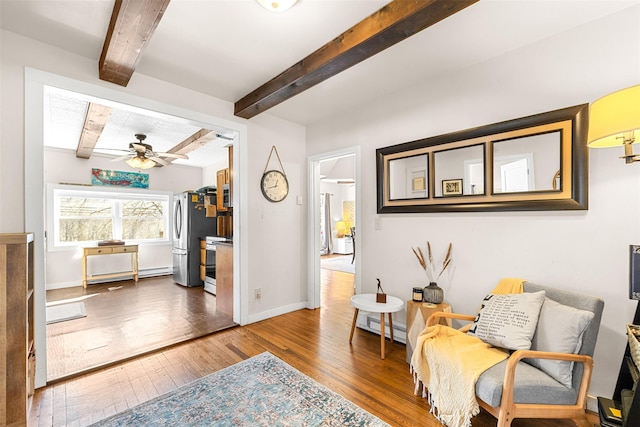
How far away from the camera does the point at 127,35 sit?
182 cm

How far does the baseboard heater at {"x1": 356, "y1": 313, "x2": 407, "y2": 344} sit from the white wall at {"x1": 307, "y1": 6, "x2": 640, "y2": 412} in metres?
0.33

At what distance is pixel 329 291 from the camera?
4.91 m

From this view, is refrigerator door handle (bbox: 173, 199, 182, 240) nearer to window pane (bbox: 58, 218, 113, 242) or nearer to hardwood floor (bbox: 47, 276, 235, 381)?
hardwood floor (bbox: 47, 276, 235, 381)

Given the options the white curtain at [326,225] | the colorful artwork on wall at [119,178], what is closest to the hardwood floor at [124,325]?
the colorful artwork on wall at [119,178]

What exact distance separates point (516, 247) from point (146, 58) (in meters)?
3.37

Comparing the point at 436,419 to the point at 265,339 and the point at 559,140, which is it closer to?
the point at 265,339

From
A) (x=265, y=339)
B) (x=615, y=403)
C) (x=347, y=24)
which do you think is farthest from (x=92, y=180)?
(x=615, y=403)

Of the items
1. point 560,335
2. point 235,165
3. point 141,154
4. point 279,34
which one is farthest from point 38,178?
point 560,335

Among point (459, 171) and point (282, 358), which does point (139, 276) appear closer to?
point (282, 358)

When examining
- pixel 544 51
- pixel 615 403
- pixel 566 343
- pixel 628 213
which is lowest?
pixel 615 403

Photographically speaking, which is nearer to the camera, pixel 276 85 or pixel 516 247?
pixel 516 247

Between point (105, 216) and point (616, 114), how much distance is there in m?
7.34

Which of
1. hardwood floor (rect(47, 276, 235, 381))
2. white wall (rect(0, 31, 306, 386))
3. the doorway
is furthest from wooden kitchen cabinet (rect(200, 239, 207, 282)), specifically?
the doorway

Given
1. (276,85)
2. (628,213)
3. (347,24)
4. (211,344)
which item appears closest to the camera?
(628,213)
